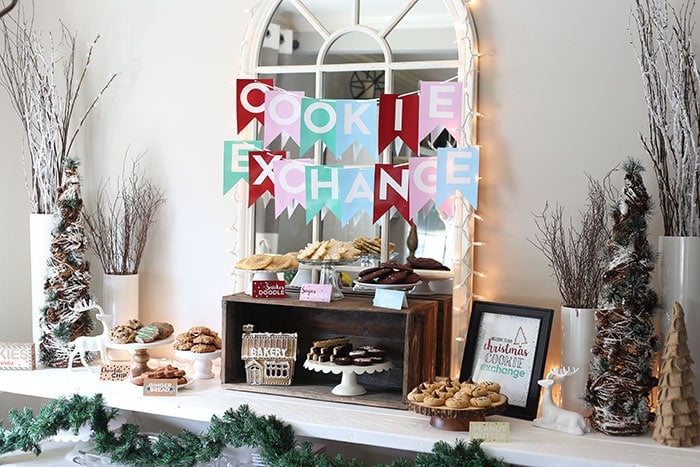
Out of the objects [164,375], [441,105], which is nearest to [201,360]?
[164,375]

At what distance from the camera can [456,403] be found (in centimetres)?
217

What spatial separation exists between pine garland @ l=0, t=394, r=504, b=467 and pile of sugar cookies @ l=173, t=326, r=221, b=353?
0.32 meters

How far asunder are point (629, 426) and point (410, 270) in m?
0.78

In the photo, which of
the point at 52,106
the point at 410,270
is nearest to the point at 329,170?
the point at 410,270

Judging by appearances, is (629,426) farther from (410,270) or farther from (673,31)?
(673,31)

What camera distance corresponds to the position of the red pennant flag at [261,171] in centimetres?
282

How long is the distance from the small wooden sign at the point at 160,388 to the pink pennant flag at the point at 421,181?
958 millimetres

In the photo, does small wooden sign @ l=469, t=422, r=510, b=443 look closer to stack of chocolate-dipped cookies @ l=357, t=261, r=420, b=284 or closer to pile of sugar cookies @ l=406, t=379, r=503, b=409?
pile of sugar cookies @ l=406, t=379, r=503, b=409

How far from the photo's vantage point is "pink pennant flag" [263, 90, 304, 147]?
2.77 m

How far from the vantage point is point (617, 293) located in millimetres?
2217

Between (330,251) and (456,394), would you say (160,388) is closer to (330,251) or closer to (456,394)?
(330,251)

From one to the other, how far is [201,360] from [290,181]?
2.26ft

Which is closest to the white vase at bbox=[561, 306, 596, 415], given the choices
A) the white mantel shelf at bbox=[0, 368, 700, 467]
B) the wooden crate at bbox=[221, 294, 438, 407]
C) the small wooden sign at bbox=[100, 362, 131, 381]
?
the white mantel shelf at bbox=[0, 368, 700, 467]

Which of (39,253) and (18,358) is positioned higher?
(39,253)
